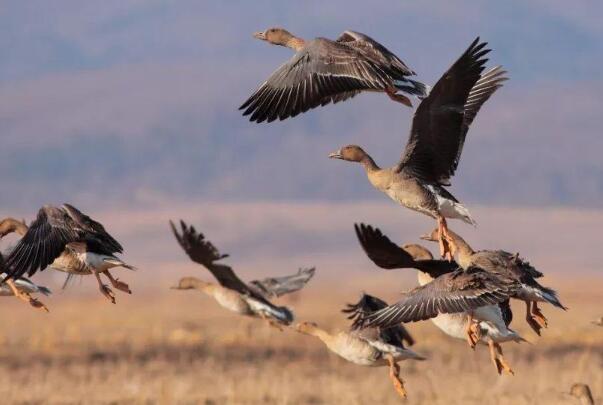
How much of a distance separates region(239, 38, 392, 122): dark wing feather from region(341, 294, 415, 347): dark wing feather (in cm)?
271

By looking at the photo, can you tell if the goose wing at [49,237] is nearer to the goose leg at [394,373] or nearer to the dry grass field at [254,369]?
the goose leg at [394,373]

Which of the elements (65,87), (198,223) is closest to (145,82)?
(65,87)

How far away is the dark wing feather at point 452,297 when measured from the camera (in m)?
13.7

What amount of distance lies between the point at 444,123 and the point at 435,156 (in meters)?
0.44

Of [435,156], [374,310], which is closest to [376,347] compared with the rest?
[374,310]

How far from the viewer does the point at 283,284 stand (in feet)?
72.1

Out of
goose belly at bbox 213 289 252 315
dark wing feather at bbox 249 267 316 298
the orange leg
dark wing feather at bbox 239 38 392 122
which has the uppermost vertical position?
dark wing feather at bbox 249 267 316 298

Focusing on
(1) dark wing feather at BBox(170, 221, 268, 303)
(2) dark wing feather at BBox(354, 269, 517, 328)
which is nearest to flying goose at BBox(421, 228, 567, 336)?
(2) dark wing feather at BBox(354, 269, 517, 328)

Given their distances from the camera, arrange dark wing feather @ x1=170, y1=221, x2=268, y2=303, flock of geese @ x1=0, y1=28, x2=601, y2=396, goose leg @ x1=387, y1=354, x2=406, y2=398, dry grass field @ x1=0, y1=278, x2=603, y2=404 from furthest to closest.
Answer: dry grass field @ x1=0, y1=278, x2=603, y2=404 < dark wing feather @ x1=170, y1=221, x2=268, y2=303 < goose leg @ x1=387, y1=354, x2=406, y2=398 < flock of geese @ x1=0, y1=28, x2=601, y2=396

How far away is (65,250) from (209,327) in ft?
90.5

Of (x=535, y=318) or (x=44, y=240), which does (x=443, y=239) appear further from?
(x=44, y=240)

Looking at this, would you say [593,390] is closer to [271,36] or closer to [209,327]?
[271,36]

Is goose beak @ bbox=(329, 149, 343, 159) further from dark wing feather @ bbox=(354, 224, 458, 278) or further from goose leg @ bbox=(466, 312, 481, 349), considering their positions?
goose leg @ bbox=(466, 312, 481, 349)

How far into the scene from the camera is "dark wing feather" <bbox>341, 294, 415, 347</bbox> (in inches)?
639
